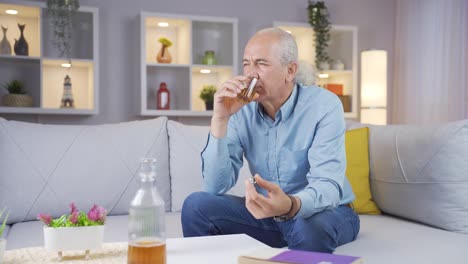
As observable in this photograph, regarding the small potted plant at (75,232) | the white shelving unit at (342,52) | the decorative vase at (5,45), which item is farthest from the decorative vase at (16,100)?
the small potted plant at (75,232)

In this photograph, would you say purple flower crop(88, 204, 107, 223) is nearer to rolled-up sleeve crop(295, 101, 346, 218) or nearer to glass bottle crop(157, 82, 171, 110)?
rolled-up sleeve crop(295, 101, 346, 218)

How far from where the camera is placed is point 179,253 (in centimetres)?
110

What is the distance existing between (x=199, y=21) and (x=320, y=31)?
3.52 ft

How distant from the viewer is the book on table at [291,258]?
34.3 inches

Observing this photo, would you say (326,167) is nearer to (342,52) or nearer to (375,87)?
(375,87)

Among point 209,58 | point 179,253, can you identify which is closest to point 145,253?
point 179,253

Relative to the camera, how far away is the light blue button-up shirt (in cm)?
156

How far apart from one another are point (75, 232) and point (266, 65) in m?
0.87

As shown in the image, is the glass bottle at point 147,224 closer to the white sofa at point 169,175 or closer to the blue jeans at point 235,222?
the blue jeans at point 235,222

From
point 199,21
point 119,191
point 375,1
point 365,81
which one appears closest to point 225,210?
point 119,191

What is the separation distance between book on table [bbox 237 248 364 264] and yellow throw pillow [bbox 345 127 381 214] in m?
1.32

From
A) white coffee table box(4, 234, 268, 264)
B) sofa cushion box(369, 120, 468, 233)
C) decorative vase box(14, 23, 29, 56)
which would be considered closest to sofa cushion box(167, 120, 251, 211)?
sofa cushion box(369, 120, 468, 233)

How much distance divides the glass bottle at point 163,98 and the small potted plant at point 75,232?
2.91 m

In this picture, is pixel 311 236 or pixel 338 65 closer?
pixel 311 236
